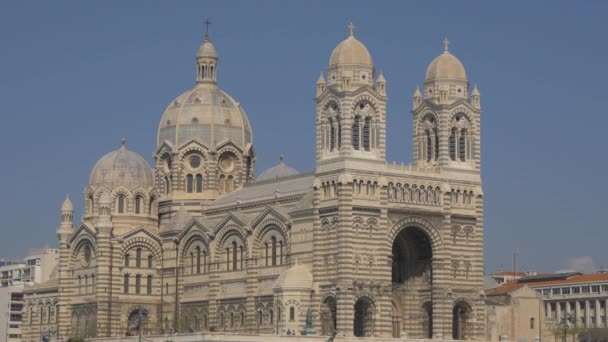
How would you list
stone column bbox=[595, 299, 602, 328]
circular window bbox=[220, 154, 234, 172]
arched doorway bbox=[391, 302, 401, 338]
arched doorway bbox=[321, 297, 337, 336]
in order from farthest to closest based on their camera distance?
stone column bbox=[595, 299, 602, 328]
circular window bbox=[220, 154, 234, 172]
arched doorway bbox=[391, 302, 401, 338]
arched doorway bbox=[321, 297, 337, 336]

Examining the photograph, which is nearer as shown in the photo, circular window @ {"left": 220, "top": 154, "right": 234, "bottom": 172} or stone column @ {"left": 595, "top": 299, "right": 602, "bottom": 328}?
circular window @ {"left": 220, "top": 154, "right": 234, "bottom": 172}

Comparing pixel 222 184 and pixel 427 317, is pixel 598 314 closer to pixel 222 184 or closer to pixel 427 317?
pixel 427 317

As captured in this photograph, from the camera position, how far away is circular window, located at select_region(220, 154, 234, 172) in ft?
445

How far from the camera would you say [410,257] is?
11831cm

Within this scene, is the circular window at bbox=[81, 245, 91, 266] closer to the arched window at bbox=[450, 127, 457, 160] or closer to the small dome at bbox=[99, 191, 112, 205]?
the small dome at bbox=[99, 191, 112, 205]

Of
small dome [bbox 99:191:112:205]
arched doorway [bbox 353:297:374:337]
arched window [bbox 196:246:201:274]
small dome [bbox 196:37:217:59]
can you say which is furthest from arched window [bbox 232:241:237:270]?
small dome [bbox 196:37:217:59]

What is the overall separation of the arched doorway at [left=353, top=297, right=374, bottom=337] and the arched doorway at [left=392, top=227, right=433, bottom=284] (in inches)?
262

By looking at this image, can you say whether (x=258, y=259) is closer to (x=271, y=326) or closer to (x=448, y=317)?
(x=271, y=326)

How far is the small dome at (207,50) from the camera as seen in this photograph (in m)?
141

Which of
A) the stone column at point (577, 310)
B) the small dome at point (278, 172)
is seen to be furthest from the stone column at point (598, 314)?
the small dome at point (278, 172)

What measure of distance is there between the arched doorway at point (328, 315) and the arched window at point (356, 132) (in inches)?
465

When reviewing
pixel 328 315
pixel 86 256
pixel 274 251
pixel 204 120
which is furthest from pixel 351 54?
pixel 86 256

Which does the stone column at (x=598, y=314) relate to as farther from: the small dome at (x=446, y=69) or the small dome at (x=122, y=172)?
the small dome at (x=122, y=172)

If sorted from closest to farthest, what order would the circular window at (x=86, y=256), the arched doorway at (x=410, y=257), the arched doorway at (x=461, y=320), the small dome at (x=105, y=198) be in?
the arched doorway at (x=461, y=320), the arched doorway at (x=410, y=257), the small dome at (x=105, y=198), the circular window at (x=86, y=256)
